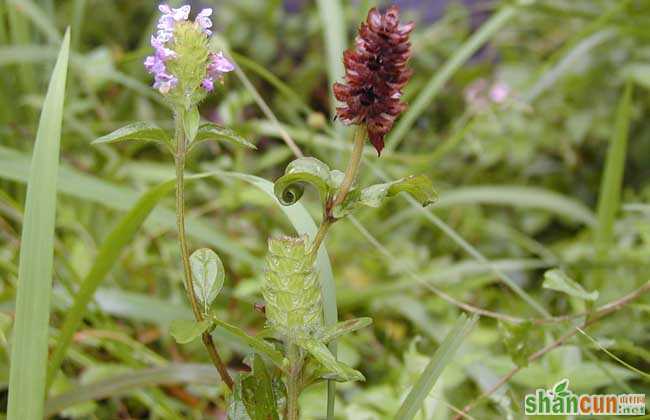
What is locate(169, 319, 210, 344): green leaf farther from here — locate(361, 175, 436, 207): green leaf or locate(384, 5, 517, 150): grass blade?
locate(384, 5, 517, 150): grass blade

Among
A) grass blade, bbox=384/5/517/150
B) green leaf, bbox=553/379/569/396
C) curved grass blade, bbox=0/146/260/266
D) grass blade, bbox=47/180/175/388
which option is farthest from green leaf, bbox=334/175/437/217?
grass blade, bbox=384/5/517/150

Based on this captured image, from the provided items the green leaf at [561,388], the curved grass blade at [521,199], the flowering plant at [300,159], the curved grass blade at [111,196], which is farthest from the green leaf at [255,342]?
the curved grass blade at [521,199]

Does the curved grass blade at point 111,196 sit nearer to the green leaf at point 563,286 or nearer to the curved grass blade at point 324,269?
the curved grass blade at point 324,269

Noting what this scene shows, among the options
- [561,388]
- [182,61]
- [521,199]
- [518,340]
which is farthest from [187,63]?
[521,199]

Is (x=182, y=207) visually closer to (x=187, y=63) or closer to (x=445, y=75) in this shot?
(x=187, y=63)

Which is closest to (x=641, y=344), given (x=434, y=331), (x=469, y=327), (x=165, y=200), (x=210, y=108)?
(x=434, y=331)

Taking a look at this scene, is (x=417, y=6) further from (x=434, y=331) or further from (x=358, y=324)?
(x=358, y=324)
